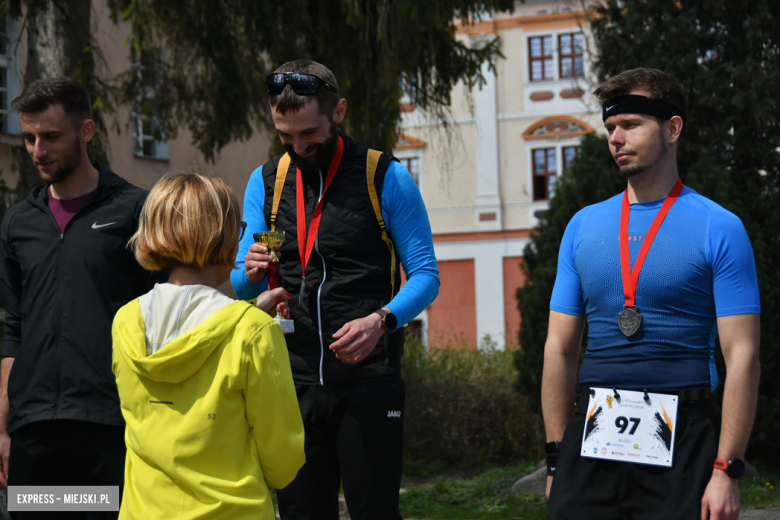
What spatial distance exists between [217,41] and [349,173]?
5.21 m

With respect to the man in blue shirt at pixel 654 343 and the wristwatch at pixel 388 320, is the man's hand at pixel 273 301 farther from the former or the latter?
the man in blue shirt at pixel 654 343

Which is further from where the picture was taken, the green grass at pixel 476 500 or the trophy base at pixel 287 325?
the green grass at pixel 476 500

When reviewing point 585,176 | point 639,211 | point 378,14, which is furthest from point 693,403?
point 585,176

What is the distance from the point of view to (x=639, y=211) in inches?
113

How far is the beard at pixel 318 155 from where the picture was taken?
10.3 feet

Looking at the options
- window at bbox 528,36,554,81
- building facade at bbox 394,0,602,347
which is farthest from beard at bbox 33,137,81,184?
window at bbox 528,36,554,81

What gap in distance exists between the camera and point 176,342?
88.2 inches

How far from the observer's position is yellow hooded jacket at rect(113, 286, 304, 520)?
7.39 feet

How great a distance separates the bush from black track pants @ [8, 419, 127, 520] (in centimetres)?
755

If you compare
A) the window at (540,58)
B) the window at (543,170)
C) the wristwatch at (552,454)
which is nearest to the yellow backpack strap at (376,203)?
the wristwatch at (552,454)

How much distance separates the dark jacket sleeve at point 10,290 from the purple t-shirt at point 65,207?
19cm

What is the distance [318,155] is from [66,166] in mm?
940

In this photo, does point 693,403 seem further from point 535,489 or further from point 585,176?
point 585,176

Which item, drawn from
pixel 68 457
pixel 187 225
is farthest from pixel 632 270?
pixel 68 457
